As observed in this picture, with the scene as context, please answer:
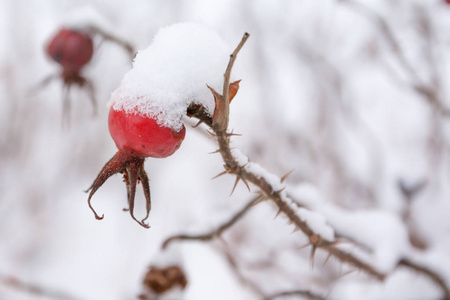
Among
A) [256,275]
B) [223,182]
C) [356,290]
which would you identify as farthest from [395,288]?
[223,182]

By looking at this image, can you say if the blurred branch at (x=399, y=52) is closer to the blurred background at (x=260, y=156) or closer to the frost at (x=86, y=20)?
the blurred background at (x=260, y=156)

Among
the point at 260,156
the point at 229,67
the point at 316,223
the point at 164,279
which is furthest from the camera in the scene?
the point at 260,156

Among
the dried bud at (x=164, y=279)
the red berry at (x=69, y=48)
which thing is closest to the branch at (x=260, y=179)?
the dried bud at (x=164, y=279)

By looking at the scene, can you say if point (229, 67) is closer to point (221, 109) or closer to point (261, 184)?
point (221, 109)

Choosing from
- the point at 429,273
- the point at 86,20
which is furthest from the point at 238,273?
the point at 86,20

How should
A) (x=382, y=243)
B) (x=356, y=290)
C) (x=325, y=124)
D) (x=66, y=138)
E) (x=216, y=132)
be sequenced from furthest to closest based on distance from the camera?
(x=66, y=138)
(x=325, y=124)
(x=356, y=290)
(x=382, y=243)
(x=216, y=132)

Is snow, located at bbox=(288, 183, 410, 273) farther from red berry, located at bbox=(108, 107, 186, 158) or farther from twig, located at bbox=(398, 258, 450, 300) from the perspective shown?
red berry, located at bbox=(108, 107, 186, 158)

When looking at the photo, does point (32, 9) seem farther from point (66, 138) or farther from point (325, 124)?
point (325, 124)
